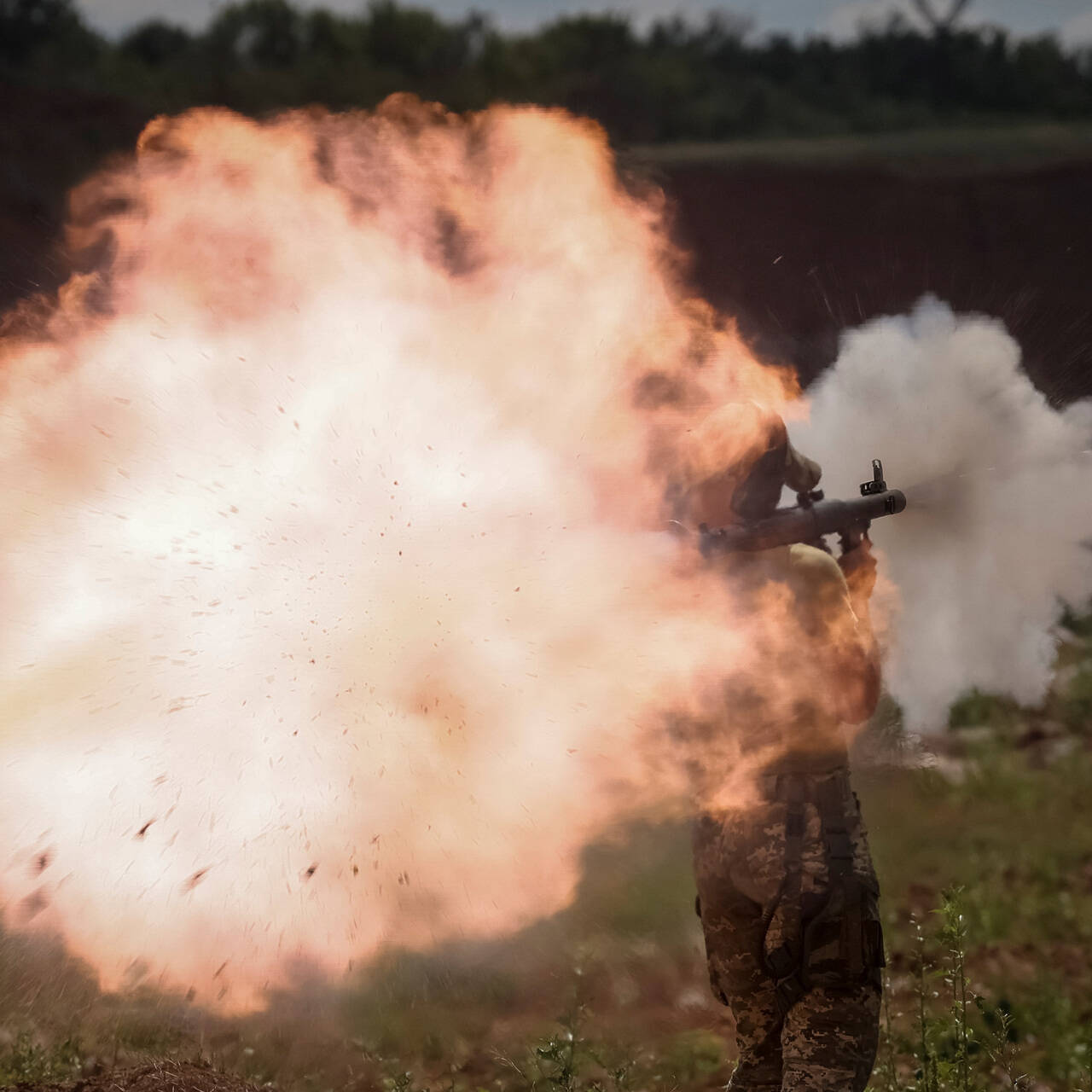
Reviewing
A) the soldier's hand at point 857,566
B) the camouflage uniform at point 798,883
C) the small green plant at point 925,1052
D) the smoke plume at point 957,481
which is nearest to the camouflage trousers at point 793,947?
the camouflage uniform at point 798,883

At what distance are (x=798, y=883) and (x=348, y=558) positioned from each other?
5.62 feet

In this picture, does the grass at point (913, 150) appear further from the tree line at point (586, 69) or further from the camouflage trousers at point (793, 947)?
the camouflage trousers at point (793, 947)

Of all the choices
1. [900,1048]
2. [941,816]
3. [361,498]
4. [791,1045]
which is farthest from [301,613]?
[941,816]

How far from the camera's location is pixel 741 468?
8.80 ft

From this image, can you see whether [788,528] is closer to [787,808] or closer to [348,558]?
[787,808]

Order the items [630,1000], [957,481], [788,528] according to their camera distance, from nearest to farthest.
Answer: [788,528] → [957,481] → [630,1000]

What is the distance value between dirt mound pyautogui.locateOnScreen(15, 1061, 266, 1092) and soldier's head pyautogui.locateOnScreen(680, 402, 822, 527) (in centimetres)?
236

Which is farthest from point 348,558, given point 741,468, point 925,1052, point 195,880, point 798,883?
point 925,1052

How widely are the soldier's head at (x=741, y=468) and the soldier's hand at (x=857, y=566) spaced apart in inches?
9.1

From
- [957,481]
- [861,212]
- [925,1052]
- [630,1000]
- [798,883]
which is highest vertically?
[861,212]

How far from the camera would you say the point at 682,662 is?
2990 mm

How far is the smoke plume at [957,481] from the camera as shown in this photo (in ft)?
11.0

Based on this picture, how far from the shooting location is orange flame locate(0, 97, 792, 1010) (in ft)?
9.96

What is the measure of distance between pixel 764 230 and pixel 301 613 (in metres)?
4.28
